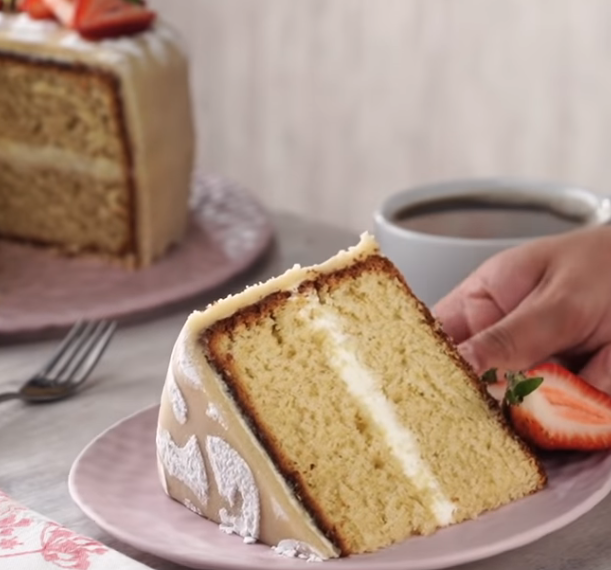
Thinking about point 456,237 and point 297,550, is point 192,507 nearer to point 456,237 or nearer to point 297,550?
point 297,550

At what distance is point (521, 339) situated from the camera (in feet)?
4.60

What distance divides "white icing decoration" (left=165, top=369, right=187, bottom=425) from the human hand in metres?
0.32

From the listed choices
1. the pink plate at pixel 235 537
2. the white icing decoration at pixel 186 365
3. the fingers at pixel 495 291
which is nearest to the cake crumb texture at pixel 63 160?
the fingers at pixel 495 291

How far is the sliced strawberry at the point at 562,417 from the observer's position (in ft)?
4.13

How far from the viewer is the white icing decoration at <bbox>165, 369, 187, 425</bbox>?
120 centimetres

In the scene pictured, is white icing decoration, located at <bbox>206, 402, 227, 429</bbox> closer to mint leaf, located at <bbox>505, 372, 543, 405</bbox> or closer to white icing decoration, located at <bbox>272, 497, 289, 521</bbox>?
white icing decoration, located at <bbox>272, 497, 289, 521</bbox>

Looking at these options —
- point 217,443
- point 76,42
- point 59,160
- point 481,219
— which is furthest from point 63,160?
point 217,443

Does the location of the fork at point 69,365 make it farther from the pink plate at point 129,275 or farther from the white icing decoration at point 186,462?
the white icing decoration at point 186,462

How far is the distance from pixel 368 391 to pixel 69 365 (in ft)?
1.86

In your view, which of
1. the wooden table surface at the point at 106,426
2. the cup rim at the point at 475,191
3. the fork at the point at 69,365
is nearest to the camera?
the wooden table surface at the point at 106,426

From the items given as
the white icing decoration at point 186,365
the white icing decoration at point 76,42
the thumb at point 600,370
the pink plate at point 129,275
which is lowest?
the pink plate at point 129,275

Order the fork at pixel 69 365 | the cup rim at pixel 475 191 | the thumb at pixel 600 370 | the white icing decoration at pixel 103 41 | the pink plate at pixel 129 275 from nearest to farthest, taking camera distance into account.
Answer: the thumb at pixel 600 370 → the fork at pixel 69 365 → the cup rim at pixel 475 191 → the pink plate at pixel 129 275 → the white icing decoration at pixel 103 41

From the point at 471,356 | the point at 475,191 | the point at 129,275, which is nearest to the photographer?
the point at 471,356

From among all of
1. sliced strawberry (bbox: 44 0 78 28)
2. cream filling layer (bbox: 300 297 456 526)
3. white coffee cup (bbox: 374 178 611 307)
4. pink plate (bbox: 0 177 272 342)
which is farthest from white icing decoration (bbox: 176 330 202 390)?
sliced strawberry (bbox: 44 0 78 28)
